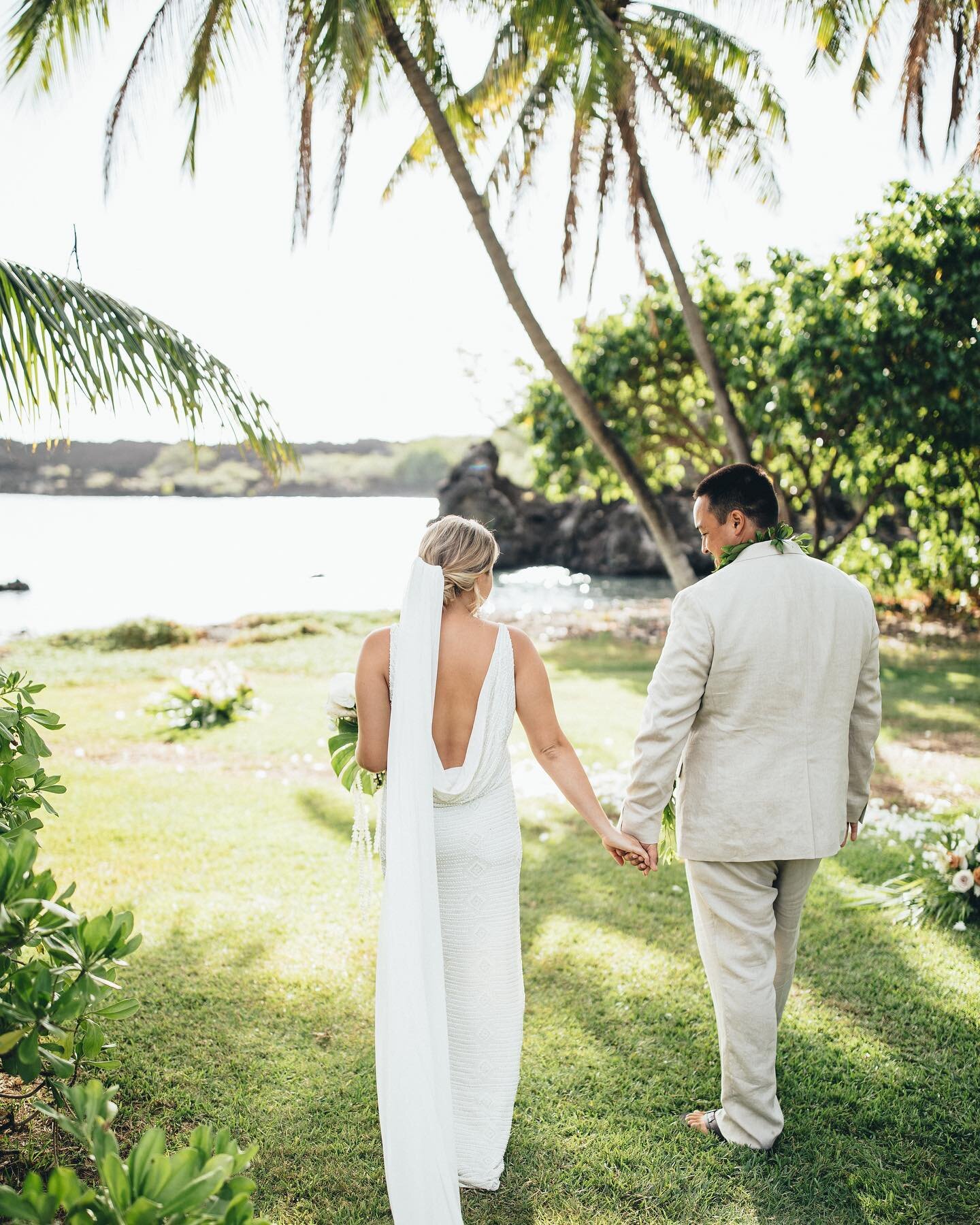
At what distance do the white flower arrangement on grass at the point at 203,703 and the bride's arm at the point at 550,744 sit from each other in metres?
8.05

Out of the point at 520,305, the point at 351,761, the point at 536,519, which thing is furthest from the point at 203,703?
the point at 536,519

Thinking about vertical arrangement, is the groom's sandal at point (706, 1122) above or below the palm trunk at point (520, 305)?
below

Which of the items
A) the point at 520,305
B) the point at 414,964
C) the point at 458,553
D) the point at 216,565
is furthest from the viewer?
the point at 216,565

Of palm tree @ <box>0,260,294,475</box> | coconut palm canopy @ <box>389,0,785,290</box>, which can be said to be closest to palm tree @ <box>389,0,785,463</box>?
coconut palm canopy @ <box>389,0,785,290</box>

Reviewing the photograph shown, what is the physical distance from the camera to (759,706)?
3.15 metres

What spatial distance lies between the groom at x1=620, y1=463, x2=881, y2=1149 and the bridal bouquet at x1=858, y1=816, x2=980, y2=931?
7.07 ft

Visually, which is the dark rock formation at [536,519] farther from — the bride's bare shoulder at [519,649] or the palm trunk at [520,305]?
the bride's bare shoulder at [519,649]

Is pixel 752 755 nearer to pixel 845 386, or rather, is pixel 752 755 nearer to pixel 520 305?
pixel 520 305

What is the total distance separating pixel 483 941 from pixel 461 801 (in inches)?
20.1

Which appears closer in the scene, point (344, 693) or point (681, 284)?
point (344, 693)

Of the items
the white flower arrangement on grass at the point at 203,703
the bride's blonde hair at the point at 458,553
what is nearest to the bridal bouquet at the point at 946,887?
the bride's blonde hair at the point at 458,553

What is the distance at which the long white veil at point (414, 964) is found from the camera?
275 centimetres

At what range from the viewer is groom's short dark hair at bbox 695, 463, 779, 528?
3312mm

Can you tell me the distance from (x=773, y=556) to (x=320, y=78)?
254 inches
